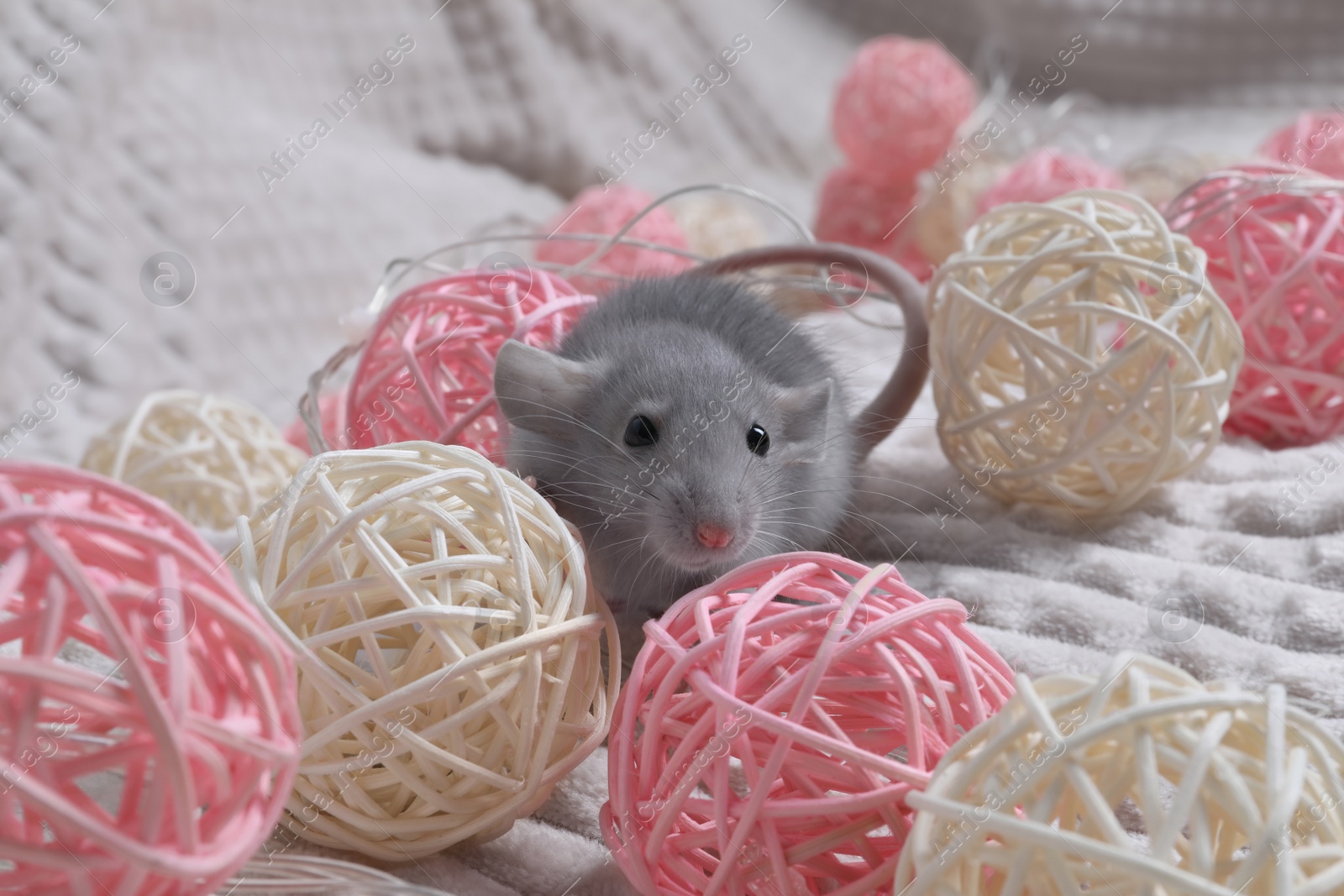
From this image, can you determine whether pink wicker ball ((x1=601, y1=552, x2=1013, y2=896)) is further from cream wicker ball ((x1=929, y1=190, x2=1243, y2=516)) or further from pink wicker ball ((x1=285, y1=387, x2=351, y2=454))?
pink wicker ball ((x1=285, y1=387, x2=351, y2=454))

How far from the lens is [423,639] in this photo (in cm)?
77

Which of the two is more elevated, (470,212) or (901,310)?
(470,212)

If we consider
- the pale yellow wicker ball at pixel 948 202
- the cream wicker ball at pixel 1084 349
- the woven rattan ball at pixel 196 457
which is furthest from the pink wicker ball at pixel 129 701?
the pale yellow wicker ball at pixel 948 202

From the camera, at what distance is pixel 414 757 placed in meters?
0.76

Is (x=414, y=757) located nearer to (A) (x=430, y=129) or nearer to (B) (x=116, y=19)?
(B) (x=116, y=19)

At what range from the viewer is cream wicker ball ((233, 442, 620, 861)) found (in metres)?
0.74

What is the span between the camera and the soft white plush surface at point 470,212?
111 cm

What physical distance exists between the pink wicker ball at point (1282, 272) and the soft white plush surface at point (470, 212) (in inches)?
3.7

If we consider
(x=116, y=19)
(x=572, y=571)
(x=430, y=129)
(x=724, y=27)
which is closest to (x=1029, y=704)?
(x=572, y=571)

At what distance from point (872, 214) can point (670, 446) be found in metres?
1.36

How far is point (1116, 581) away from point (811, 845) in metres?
0.60

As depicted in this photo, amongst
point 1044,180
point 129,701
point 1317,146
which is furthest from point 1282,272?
point 129,701

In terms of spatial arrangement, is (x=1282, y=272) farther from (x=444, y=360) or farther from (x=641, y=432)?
(x=444, y=360)

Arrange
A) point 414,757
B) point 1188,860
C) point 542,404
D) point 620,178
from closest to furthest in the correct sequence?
→ point 1188,860, point 414,757, point 542,404, point 620,178
